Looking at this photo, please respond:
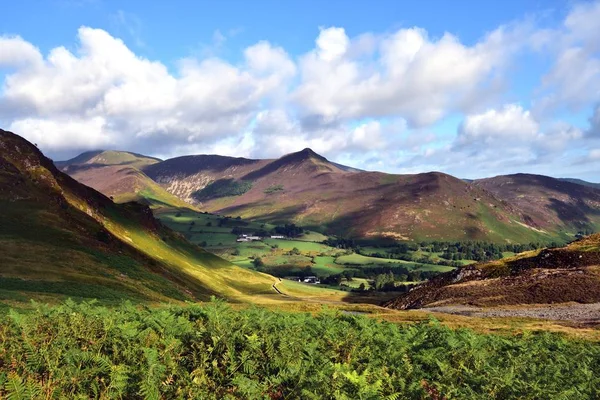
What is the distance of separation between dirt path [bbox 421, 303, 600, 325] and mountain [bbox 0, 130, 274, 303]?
60816mm

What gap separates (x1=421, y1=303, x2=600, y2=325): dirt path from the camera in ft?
234

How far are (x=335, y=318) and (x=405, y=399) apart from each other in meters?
10.8

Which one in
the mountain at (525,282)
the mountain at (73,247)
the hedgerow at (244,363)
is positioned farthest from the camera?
the mountain at (525,282)

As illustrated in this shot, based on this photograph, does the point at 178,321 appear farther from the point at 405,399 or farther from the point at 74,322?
the point at 405,399

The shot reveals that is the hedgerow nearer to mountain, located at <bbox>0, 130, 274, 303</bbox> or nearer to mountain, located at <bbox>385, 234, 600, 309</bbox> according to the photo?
mountain, located at <bbox>0, 130, 274, 303</bbox>

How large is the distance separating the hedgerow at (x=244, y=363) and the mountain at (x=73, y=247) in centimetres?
3207

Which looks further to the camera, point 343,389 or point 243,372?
point 243,372

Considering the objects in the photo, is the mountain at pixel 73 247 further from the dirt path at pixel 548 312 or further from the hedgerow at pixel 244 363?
the dirt path at pixel 548 312

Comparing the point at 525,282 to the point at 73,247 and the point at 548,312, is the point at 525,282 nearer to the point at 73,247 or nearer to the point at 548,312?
the point at 548,312

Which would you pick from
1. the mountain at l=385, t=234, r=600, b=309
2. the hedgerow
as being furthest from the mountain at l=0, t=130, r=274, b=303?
the mountain at l=385, t=234, r=600, b=309

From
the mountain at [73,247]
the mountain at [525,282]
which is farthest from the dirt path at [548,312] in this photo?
the mountain at [73,247]

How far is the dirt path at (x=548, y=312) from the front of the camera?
234 ft

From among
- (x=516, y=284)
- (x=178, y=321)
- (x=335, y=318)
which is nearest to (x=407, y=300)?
(x=516, y=284)

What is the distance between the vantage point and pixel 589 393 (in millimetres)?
13828
